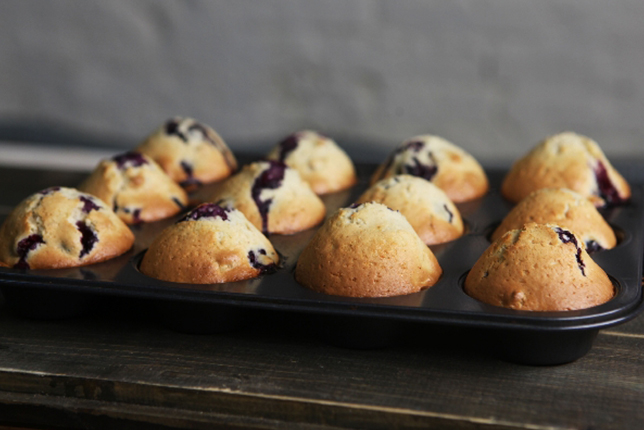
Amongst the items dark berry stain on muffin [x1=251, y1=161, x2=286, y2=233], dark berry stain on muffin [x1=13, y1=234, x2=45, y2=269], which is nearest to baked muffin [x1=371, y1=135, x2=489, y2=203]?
dark berry stain on muffin [x1=251, y1=161, x2=286, y2=233]

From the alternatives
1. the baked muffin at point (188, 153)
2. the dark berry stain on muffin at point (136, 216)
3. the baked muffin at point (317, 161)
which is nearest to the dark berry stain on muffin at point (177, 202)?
the dark berry stain on muffin at point (136, 216)

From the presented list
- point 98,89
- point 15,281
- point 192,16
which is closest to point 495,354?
point 15,281

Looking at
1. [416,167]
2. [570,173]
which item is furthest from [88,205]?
[570,173]

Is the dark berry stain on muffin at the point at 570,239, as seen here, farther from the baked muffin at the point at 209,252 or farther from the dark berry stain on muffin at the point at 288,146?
the dark berry stain on muffin at the point at 288,146

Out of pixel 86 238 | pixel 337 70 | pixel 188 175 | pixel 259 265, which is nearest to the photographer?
pixel 259 265

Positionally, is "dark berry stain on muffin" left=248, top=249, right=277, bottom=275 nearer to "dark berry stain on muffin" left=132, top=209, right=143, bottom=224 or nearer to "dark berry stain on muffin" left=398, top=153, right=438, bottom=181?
"dark berry stain on muffin" left=132, top=209, right=143, bottom=224

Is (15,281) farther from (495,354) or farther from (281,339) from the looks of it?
(495,354)

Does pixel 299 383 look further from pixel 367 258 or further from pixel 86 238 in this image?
pixel 86 238
